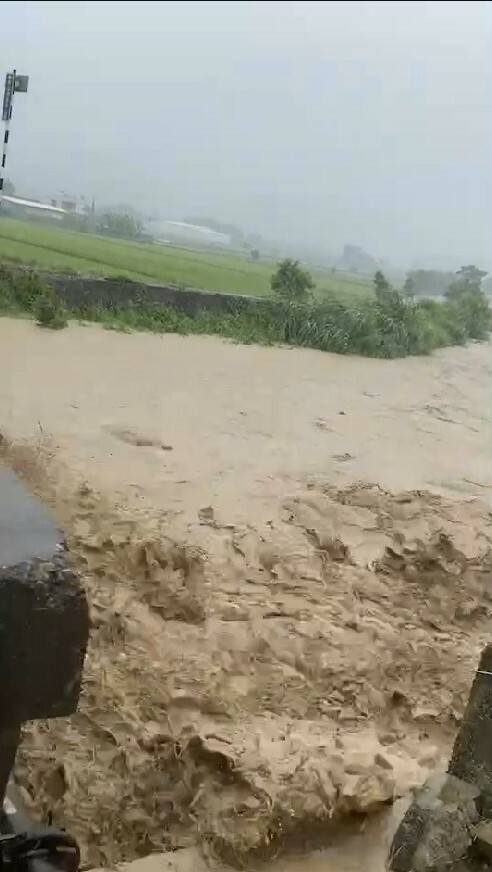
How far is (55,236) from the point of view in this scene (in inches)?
142

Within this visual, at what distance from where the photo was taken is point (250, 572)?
3473 millimetres

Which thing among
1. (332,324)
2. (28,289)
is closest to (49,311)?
(28,289)

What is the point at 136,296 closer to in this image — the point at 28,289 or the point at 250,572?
the point at 28,289

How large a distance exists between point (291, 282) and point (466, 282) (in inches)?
28.6

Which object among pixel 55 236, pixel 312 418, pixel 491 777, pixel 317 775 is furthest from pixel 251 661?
pixel 55 236

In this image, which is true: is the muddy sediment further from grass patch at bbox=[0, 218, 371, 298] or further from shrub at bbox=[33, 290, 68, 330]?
grass patch at bbox=[0, 218, 371, 298]

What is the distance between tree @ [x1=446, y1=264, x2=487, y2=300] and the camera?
3.84 meters

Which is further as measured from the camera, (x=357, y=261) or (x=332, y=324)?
(x=332, y=324)

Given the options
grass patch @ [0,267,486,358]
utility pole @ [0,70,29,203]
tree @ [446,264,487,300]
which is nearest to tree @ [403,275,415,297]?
grass patch @ [0,267,486,358]

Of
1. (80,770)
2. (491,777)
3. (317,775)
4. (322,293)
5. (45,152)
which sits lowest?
(80,770)

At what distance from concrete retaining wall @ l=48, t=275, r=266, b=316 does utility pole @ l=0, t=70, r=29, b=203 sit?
49cm

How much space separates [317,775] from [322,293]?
209cm

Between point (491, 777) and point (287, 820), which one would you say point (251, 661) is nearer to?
point (287, 820)

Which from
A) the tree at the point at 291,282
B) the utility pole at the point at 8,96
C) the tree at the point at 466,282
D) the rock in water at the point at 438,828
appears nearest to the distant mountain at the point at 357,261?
the tree at the point at 291,282
